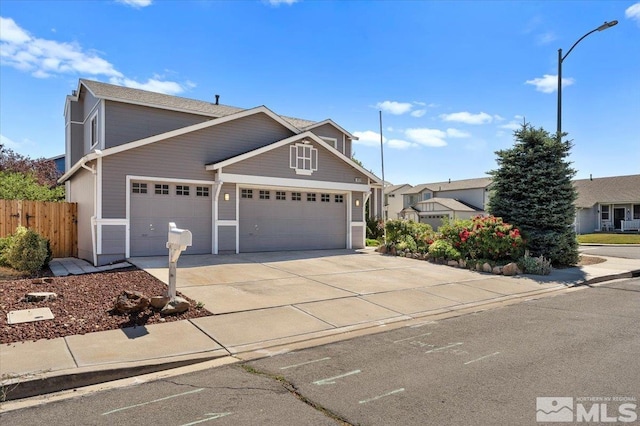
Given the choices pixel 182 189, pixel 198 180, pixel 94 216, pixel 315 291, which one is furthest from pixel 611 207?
pixel 94 216

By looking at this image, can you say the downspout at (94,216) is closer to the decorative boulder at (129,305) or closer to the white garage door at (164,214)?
the white garage door at (164,214)

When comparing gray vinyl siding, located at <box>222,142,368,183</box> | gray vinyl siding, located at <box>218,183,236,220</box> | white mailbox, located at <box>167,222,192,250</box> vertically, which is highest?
gray vinyl siding, located at <box>222,142,368,183</box>

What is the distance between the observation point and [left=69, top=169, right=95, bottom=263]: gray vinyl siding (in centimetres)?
1282

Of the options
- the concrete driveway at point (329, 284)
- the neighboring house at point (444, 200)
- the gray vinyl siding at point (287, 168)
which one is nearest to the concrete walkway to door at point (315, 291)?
the concrete driveway at point (329, 284)

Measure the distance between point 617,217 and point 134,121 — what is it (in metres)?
41.6

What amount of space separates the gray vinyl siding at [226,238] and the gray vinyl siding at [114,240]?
3.07 meters

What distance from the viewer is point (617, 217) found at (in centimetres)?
3812

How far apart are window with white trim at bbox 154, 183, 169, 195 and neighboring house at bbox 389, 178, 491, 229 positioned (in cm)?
3112

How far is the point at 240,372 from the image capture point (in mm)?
4754

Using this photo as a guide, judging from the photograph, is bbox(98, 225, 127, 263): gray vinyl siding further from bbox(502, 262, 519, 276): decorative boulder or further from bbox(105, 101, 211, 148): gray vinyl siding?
bbox(502, 262, 519, 276): decorative boulder

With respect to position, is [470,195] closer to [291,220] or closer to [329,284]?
[291,220]

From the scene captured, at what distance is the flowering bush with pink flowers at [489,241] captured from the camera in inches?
528

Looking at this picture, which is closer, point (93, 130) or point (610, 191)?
point (93, 130)

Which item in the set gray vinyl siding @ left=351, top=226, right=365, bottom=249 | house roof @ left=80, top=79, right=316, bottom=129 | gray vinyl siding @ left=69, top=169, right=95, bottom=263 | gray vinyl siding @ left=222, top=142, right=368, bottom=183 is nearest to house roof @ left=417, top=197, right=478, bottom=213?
gray vinyl siding @ left=351, top=226, right=365, bottom=249
